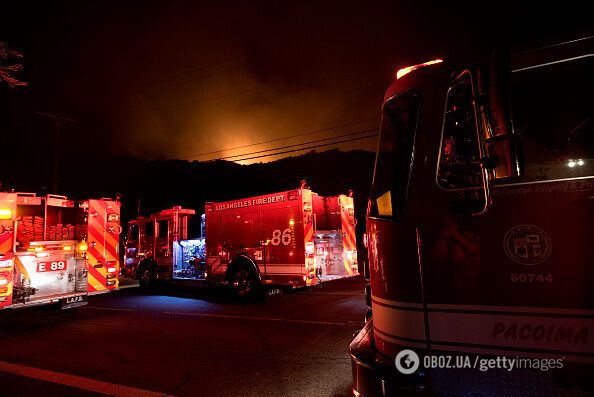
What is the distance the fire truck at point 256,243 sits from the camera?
9.38 m

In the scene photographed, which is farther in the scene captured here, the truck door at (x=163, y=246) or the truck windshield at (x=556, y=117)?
the truck door at (x=163, y=246)

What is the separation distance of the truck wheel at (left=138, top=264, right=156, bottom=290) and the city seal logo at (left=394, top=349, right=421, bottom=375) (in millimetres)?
12165

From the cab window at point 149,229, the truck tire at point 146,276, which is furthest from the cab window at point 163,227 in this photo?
the truck tire at point 146,276

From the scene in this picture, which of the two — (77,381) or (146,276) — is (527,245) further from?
(146,276)

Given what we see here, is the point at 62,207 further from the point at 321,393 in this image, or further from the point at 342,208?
the point at 321,393

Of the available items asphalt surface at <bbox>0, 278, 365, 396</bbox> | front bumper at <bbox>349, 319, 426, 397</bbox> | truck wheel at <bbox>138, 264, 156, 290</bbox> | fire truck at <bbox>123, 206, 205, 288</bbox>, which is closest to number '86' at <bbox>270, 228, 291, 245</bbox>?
asphalt surface at <bbox>0, 278, 365, 396</bbox>

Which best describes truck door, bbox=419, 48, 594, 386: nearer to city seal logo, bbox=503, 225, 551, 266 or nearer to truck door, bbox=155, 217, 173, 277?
city seal logo, bbox=503, 225, 551, 266

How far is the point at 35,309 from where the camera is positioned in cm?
969

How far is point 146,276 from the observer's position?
13.2 meters

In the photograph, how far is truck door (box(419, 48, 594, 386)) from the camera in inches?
73.4

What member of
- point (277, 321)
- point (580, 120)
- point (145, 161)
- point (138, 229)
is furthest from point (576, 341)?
point (145, 161)

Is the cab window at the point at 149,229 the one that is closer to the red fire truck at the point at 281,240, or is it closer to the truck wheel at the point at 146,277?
the truck wheel at the point at 146,277

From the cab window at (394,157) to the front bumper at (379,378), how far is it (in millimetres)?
885

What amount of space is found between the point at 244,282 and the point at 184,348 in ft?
14.6
